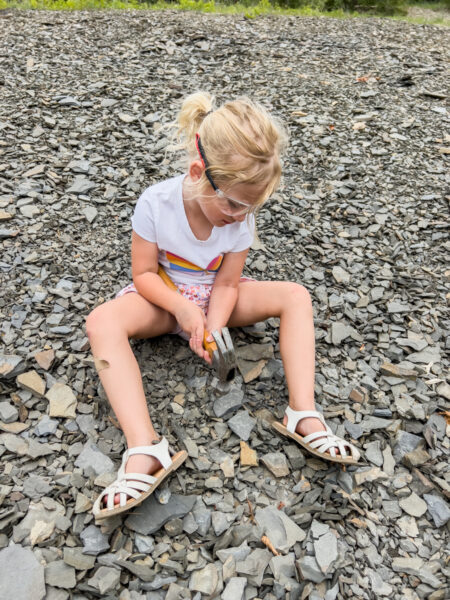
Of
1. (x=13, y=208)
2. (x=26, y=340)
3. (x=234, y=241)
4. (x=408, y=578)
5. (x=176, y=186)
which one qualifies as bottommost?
(x=408, y=578)

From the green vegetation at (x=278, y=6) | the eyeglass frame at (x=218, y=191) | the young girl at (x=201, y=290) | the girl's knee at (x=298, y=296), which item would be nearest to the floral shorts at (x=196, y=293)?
the young girl at (x=201, y=290)

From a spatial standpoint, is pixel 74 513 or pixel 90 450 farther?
pixel 90 450

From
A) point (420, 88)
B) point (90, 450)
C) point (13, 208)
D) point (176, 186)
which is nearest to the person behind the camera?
point (90, 450)

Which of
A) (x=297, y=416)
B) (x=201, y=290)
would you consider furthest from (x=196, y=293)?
(x=297, y=416)

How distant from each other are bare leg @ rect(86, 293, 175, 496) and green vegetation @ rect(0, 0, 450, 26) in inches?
268

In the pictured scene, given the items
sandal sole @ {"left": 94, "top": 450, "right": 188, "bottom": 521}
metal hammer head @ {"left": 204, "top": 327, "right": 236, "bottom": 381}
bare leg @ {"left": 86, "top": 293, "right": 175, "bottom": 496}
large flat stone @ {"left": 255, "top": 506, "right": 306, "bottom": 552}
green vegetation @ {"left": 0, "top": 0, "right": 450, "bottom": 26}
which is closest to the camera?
sandal sole @ {"left": 94, "top": 450, "right": 188, "bottom": 521}

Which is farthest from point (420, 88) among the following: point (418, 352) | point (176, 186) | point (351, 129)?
point (176, 186)

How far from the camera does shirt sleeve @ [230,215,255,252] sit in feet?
9.41

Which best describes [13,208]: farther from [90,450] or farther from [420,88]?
[420,88]

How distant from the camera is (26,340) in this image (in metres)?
3.11

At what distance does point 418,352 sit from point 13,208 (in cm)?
307

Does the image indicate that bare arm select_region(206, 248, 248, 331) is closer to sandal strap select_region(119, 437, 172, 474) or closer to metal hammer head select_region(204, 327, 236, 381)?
metal hammer head select_region(204, 327, 236, 381)

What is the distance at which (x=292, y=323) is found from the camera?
283 centimetres

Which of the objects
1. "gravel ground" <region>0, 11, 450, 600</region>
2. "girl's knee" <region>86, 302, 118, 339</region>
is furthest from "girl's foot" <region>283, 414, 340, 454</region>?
"girl's knee" <region>86, 302, 118, 339</region>
